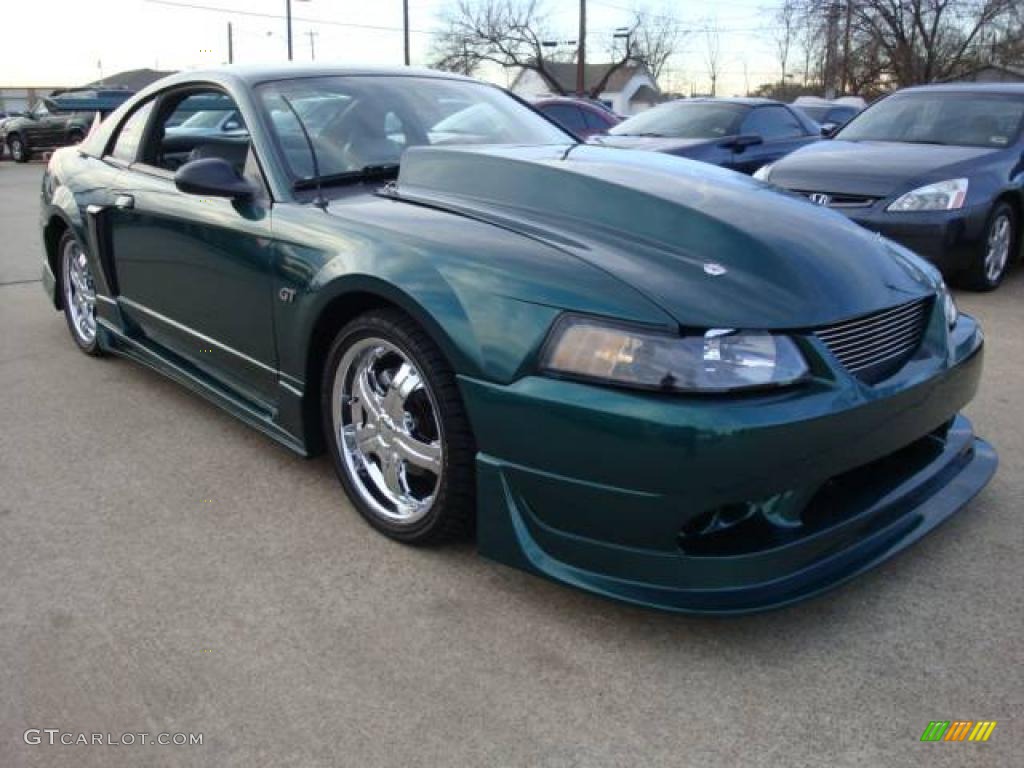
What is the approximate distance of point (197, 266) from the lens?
3363 millimetres

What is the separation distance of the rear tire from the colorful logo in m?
4.80

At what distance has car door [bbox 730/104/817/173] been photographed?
8.95m

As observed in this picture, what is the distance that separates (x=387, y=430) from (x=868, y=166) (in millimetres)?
4707

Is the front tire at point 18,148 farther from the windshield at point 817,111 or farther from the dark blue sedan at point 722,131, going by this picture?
the dark blue sedan at point 722,131

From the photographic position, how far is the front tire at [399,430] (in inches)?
95.6

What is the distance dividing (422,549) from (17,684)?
1100mm

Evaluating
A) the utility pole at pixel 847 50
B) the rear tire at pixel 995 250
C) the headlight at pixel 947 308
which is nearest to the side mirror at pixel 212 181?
the headlight at pixel 947 308

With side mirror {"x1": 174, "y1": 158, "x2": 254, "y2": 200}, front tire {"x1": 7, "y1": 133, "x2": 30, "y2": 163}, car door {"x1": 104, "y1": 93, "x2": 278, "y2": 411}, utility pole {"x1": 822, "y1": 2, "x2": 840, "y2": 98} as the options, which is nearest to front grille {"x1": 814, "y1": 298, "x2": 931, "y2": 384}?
car door {"x1": 104, "y1": 93, "x2": 278, "y2": 411}

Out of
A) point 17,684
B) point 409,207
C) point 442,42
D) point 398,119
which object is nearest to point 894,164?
point 398,119

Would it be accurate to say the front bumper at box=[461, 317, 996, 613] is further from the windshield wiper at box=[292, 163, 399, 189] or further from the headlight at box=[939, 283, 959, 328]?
the windshield wiper at box=[292, 163, 399, 189]

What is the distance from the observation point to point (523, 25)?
58250mm

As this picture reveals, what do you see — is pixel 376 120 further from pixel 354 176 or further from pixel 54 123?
pixel 54 123

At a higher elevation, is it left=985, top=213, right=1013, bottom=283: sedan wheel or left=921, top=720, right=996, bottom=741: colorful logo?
left=985, top=213, right=1013, bottom=283: sedan wheel

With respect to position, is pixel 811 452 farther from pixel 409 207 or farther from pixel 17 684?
pixel 17 684
